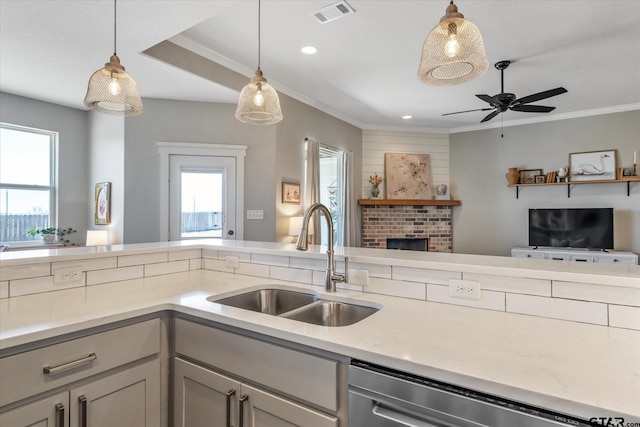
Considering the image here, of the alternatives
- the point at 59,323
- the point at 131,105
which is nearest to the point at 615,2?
the point at 131,105

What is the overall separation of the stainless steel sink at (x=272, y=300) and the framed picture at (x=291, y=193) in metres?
2.69

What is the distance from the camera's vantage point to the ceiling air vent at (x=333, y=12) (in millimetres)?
2574

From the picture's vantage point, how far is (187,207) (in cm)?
422

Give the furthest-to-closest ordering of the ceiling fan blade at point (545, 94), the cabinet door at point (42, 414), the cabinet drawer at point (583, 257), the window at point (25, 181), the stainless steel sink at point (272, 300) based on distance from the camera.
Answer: the cabinet drawer at point (583, 257)
the window at point (25, 181)
the ceiling fan blade at point (545, 94)
the stainless steel sink at point (272, 300)
the cabinet door at point (42, 414)

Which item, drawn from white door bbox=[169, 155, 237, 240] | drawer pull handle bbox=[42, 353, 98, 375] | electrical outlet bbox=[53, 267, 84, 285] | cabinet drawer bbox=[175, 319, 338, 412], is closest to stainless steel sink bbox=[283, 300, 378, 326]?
cabinet drawer bbox=[175, 319, 338, 412]

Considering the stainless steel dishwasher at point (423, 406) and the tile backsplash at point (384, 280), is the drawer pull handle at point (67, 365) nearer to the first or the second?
the tile backsplash at point (384, 280)

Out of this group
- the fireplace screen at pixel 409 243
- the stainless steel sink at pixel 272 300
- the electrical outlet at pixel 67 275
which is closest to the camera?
the electrical outlet at pixel 67 275

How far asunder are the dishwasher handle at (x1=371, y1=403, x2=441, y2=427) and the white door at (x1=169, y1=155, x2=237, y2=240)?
3.51 m

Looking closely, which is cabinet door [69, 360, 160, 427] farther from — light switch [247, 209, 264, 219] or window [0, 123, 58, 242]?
window [0, 123, 58, 242]

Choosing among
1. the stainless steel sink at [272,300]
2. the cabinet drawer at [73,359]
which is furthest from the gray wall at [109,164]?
the cabinet drawer at [73,359]

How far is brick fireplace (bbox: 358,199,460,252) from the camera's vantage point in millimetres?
5895

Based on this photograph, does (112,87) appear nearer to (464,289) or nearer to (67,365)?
(67,365)

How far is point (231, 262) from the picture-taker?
1.96 meters

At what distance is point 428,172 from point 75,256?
5641mm
